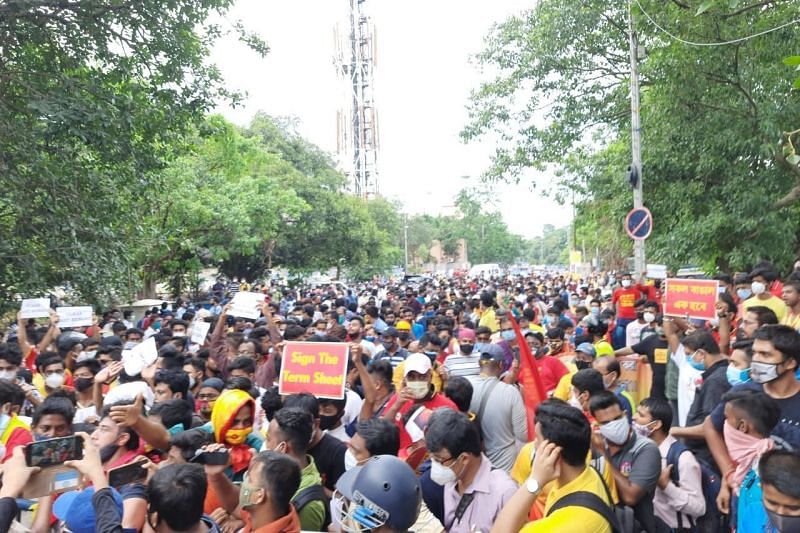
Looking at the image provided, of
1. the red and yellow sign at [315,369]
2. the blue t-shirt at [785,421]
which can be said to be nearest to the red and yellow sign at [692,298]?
the blue t-shirt at [785,421]

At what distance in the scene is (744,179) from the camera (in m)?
12.3

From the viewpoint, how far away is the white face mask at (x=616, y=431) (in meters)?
3.79

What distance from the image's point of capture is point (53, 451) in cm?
317

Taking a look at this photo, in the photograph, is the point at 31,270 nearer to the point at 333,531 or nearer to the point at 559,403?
the point at 333,531

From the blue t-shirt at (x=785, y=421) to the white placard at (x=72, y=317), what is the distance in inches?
308

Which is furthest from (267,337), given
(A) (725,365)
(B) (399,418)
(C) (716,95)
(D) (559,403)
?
(C) (716,95)

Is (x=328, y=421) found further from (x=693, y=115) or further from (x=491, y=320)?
(x=693, y=115)

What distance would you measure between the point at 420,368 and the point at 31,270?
8.35 m

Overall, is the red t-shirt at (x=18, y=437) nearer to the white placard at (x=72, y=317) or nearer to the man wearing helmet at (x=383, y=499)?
the man wearing helmet at (x=383, y=499)

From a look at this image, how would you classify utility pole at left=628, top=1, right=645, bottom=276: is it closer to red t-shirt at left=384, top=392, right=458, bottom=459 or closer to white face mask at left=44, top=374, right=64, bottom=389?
red t-shirt at left=384, top=392, right=458, bottom=459

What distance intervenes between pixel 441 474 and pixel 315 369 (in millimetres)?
2368

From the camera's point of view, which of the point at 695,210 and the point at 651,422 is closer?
the point at 651,422

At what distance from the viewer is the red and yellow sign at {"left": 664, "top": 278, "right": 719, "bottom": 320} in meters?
7.47

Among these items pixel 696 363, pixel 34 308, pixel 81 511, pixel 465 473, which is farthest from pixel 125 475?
pixel 34 308
